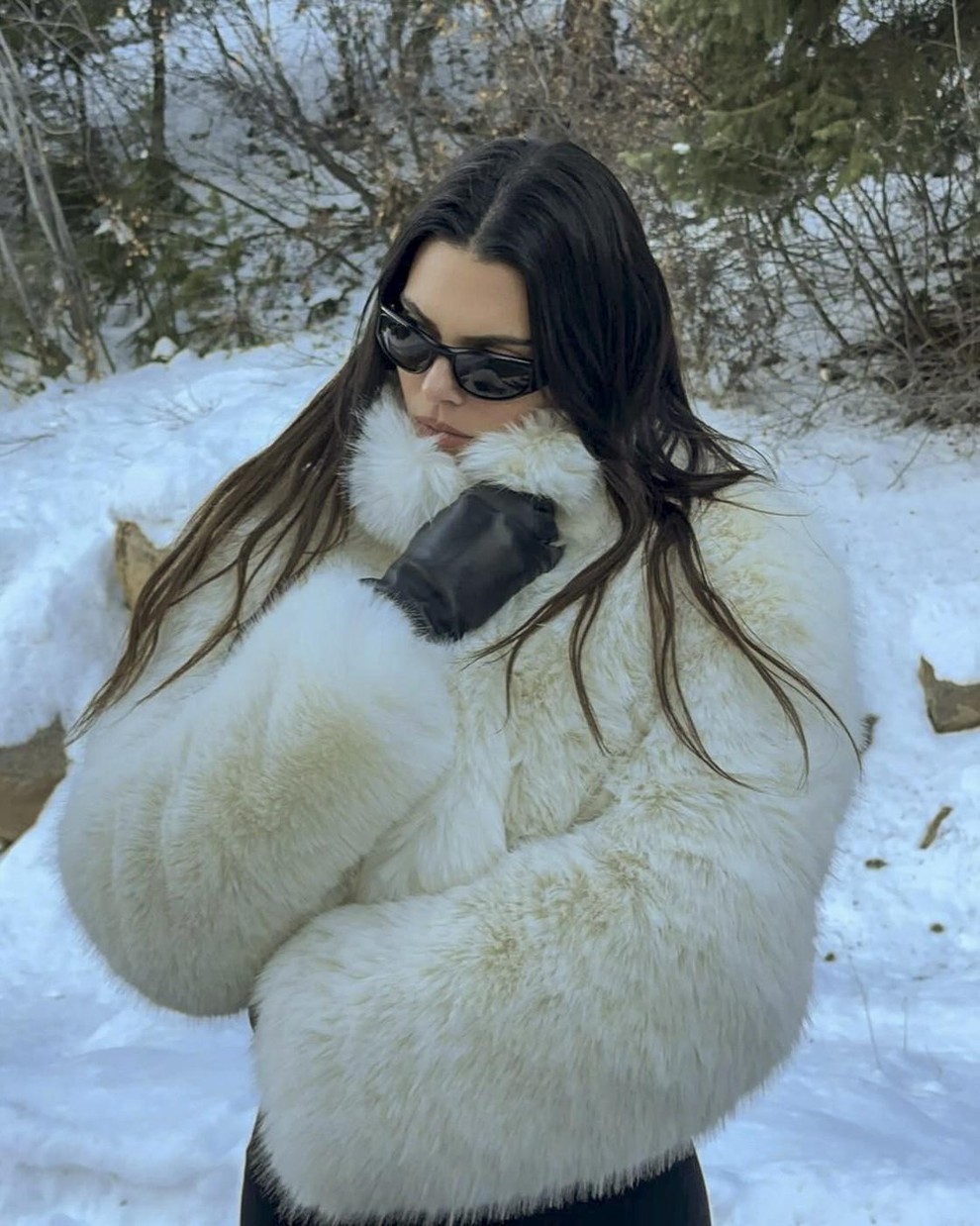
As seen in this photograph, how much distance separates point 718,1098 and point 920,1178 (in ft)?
5.65

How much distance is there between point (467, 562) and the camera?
1.33 metres

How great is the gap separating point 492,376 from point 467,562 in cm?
26

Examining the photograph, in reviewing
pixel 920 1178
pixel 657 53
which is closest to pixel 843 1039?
pixel 920 1178

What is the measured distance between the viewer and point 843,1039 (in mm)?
3334

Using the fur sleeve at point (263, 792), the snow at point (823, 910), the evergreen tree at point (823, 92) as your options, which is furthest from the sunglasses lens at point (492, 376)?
the evergreen tree at point (823, 92)

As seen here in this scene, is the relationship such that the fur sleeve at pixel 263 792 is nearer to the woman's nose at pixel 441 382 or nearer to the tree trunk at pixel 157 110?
the woman's nose at pixel 441 382

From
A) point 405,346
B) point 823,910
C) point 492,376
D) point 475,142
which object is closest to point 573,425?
point 492,376

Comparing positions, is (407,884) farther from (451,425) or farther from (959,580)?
(959,580)

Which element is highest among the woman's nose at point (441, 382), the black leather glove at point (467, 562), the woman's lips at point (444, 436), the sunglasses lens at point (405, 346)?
the sunglasses lens at point (405, 346)

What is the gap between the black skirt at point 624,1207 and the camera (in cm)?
133

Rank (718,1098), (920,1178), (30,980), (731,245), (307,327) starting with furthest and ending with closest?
(307,327) < (731,245) < (30,980) < (920,1178) < (718,1098)

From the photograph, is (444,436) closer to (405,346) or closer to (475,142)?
(405,346)

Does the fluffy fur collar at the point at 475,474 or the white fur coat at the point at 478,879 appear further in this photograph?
the fluffy fur collar at the point at 475,474

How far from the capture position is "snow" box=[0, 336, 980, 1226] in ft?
8.73
